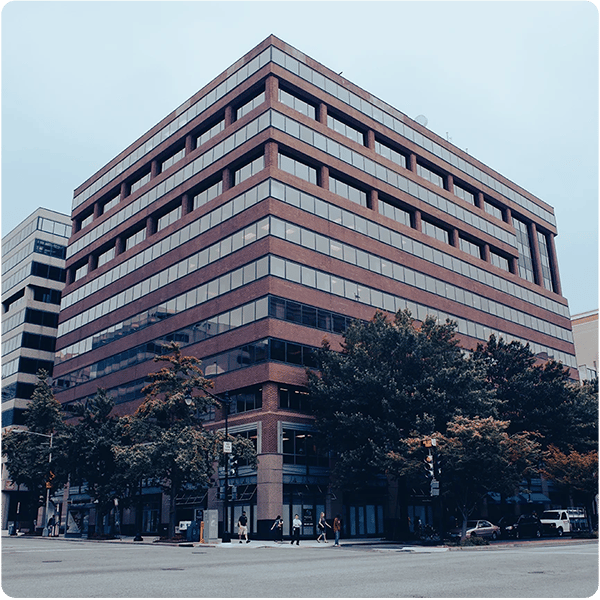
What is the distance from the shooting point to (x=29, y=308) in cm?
8456

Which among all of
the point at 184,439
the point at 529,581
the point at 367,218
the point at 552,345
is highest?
the point at 367,218

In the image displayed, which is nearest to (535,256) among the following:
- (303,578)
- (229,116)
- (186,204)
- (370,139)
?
(370,139)

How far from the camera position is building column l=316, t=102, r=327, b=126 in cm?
5594

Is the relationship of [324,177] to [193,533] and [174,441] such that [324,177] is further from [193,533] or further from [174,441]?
[193,533]

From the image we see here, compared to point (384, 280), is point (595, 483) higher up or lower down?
lower down

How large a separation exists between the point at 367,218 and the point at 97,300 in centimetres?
3222

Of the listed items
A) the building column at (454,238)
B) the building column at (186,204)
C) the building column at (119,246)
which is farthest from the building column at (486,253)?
the building column at (119,246)

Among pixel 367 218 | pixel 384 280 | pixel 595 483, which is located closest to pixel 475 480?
pixel 595 483

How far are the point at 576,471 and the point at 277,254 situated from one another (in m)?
26.8

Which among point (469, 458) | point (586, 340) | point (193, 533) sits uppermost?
point (586, 340)

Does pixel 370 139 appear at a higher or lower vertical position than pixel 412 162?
higher

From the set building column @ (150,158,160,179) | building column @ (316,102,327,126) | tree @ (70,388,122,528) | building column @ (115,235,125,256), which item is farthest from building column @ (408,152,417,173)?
tree @ (70,388,122,528)

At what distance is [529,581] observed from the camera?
14.8 meters

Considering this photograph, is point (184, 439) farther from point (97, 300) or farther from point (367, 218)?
point (97, 300)
